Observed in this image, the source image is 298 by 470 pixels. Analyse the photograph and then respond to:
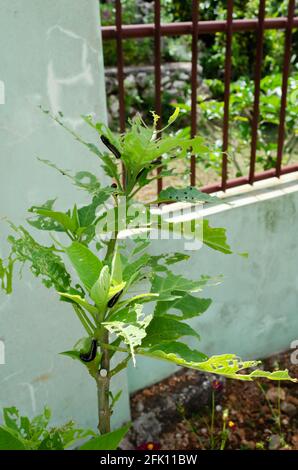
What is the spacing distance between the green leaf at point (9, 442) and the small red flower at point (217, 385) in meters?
1.28

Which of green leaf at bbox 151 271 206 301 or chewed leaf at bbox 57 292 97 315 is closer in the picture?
chewed leaf at bbox 57 292 97 315

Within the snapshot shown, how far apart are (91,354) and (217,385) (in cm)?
132

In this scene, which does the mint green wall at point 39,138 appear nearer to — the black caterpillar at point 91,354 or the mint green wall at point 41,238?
the mint green wall at point 41,238

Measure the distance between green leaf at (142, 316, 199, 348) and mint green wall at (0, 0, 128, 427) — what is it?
0.68 metres

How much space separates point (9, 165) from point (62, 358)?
2.48 ft

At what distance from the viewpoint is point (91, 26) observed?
5.85ft

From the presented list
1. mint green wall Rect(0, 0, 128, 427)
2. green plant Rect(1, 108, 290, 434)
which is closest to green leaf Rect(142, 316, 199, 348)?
green plant Rect(1, 108, 290, 434)

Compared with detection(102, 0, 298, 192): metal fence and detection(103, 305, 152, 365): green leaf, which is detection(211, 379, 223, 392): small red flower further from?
detection(103, 305, 152, 365): green leaf

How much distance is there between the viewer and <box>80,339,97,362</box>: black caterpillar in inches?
52.4

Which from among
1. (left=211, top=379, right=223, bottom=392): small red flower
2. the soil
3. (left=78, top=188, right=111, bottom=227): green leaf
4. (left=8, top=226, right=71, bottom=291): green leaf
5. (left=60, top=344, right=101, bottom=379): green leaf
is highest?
(left=78, top=188, right=111, bottom=227): green leaf

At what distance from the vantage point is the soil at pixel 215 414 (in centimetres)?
242

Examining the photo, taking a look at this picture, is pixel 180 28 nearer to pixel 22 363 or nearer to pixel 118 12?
pixel 118 12

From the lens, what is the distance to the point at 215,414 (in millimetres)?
2541
